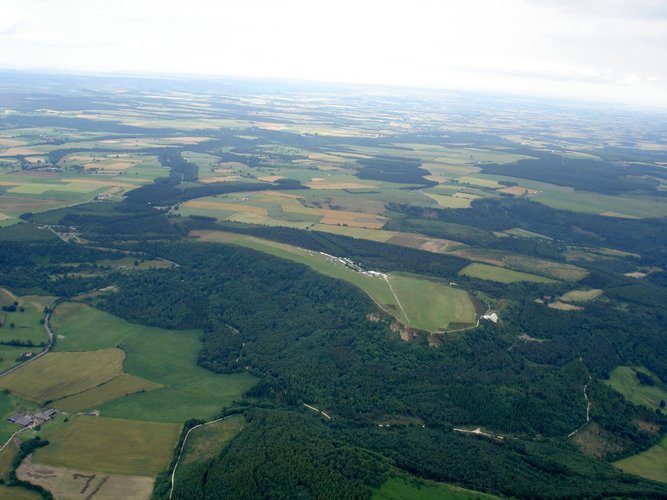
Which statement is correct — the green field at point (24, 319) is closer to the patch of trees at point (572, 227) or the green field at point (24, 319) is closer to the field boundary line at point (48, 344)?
the field boundary line at point (48, 344)

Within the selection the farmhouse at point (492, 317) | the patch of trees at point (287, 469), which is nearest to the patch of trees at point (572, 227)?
the farmhouse at point (492, 317)

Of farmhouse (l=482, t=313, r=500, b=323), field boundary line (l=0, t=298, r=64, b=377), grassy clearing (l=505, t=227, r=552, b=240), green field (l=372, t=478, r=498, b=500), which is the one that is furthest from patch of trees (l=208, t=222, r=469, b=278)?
green field (l=372, t=478, r=498, b=500)

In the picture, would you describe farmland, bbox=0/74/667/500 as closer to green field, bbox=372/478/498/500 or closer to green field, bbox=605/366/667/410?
green field, bbox=372/478/498/500

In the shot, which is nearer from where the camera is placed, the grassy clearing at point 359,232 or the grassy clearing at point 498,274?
the grassy clearing at point 498,274

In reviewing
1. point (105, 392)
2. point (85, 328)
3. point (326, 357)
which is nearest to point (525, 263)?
point (326, 357)

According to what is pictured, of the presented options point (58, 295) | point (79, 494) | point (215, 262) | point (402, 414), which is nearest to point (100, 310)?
point (58, 295)

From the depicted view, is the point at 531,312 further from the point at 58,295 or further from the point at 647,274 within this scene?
the point at 58,295
